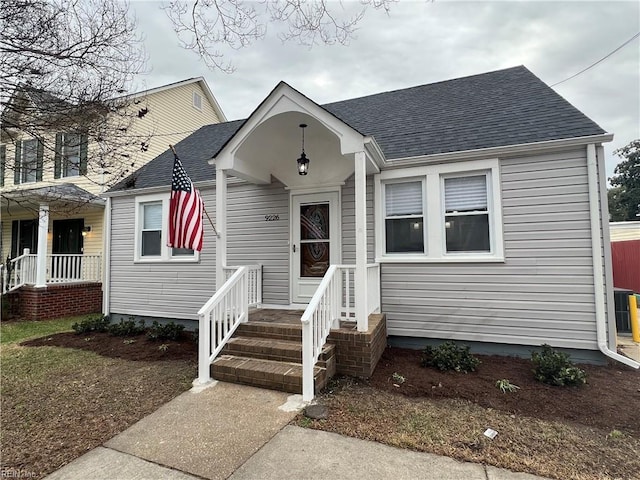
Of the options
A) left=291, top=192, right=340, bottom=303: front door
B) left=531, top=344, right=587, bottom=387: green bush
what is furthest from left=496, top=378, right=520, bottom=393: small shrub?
left=291, top=192, right=340, bottom=303: front door

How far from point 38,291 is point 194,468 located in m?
9.69

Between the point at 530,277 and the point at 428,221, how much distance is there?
1.75m

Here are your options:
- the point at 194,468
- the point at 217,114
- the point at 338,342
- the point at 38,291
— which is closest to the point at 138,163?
the point at 38,291

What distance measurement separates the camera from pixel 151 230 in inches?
322

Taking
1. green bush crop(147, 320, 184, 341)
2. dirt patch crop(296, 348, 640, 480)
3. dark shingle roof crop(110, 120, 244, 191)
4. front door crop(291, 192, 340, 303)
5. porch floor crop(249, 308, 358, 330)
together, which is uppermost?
dark shingle roof crop(110, 120, 244, 191)

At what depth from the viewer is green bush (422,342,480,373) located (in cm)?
462

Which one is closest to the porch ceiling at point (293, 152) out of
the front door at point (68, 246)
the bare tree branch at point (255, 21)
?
the bare tree branch at point (255, 21)

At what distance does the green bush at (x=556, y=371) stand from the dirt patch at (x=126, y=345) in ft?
16.7

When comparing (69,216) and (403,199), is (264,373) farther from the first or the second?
(69,216)

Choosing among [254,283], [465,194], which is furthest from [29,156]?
[465,194]

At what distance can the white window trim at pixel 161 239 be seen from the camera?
25.4ft

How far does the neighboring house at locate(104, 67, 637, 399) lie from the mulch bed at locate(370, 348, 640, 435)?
53 cm

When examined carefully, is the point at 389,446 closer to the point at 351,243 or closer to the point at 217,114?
the point at 351,243

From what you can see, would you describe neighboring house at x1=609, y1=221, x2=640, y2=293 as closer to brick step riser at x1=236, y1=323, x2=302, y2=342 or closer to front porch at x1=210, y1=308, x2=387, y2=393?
front porch at x1=210, y1=308, x2=387, y2=393
